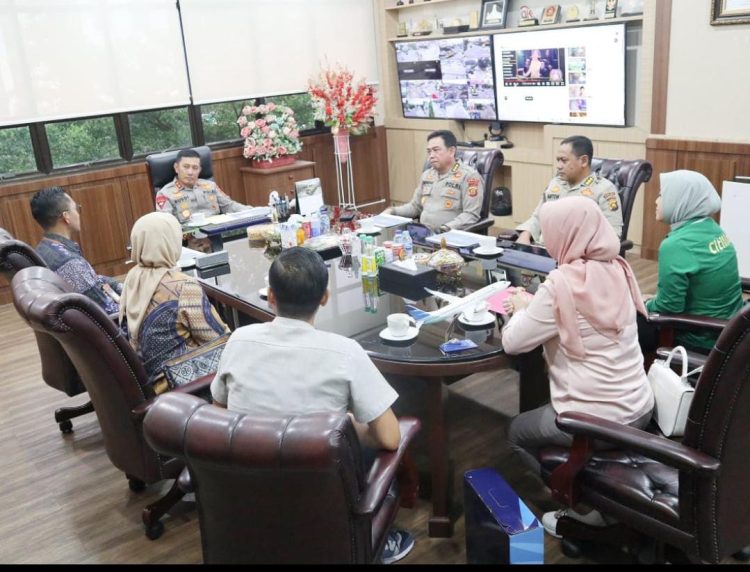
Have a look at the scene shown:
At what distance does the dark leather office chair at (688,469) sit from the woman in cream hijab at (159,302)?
50.4 inches

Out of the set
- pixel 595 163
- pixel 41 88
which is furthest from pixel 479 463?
pixel 41 88

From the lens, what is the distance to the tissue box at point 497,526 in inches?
75.7

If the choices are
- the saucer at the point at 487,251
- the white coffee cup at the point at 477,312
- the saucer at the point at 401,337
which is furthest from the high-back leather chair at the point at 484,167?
the saucer at the point at 401,337

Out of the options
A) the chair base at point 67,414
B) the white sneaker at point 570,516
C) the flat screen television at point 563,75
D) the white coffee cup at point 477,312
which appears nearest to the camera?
the white sneaker at point 570,516

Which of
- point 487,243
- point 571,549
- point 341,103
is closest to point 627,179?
point 487,243

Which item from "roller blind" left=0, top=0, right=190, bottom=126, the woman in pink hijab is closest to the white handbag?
the woman in pink hijab

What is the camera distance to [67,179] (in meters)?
5.20

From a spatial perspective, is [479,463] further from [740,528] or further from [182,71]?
[182,71]

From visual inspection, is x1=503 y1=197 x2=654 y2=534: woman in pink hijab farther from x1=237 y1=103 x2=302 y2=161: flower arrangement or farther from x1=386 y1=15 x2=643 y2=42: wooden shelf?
x1=237 y1=103 x2=302 y2=161: flower arrangement

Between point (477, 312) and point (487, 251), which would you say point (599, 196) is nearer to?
point (487, 251)

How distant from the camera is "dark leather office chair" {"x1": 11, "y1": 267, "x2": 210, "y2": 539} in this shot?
1.98m

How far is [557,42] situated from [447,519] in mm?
Answer: 4136

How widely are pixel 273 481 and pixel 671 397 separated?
1160 mm

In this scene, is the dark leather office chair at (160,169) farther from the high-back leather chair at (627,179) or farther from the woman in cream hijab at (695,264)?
the woman in cream hijab at (695,264)
